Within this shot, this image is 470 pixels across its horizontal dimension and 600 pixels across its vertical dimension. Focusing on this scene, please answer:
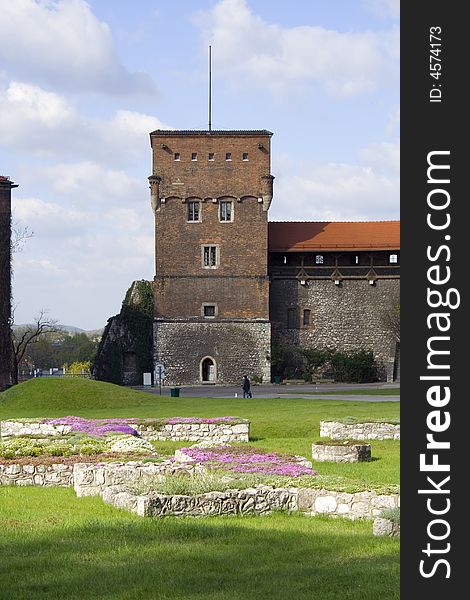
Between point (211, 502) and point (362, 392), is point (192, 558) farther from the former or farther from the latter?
point (362, 392)

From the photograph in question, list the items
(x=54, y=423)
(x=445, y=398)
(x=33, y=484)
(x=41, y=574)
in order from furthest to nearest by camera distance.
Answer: (x=54, y=423), (x=33, y=484), (x=41, y=574), (x=445, y=398)

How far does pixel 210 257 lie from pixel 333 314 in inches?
327

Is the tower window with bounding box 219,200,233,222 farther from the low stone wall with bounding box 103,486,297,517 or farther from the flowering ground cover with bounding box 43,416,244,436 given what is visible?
the low stone wall with bounding box 103,486,297,517

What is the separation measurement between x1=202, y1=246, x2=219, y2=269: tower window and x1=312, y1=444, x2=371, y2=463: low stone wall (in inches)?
1609

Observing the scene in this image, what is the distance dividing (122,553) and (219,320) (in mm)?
51928

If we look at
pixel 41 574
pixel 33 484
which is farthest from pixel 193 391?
pixel 41 574

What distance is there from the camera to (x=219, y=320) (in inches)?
2489

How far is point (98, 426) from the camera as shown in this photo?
91.2 feet

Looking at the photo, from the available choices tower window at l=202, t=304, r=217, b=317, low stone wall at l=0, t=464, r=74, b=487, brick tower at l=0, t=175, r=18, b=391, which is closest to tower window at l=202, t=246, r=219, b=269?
tower window at l=202, t=304, r=217, b=317

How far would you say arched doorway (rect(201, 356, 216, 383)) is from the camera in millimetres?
63000

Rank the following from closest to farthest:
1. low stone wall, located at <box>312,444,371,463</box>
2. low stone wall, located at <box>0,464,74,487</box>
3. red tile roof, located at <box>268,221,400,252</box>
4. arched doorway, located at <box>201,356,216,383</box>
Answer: low stone wall, located at <box>0,464,74,487</box>, low stone wall, located at <box>312,444,371,463</box>, arched doorway, located at <box>201,356,216,383</box>, red tile roof, located at <box>268,221,400,252</box>

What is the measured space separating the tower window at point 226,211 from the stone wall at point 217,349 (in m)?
6.13

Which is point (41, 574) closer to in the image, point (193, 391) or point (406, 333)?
point (406, 333)

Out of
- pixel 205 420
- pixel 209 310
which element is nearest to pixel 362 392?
pixel 209 310
